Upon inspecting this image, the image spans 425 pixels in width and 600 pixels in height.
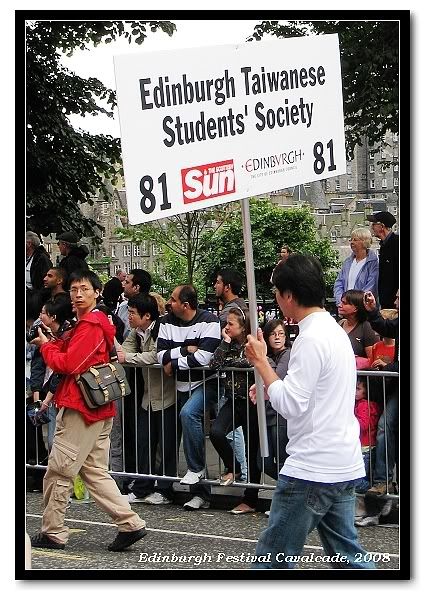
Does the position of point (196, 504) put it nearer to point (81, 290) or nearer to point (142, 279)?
point (142, 279)

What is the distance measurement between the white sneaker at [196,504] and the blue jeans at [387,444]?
4.04 feet

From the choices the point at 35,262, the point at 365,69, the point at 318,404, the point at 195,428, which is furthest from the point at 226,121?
the point at 195,428

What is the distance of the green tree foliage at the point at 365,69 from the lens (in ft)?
24.6

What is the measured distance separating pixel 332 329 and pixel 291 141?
1628 millimetres

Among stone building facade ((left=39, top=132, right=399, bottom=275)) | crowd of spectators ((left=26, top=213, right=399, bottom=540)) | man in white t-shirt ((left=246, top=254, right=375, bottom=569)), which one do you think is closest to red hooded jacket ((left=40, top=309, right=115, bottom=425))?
crowd of spectators ((left=26, top=213, right=399, bottom=540))

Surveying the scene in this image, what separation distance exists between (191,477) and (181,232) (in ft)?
5.45

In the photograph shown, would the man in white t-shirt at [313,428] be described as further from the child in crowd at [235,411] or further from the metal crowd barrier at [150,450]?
the child in crowd at [235,411]

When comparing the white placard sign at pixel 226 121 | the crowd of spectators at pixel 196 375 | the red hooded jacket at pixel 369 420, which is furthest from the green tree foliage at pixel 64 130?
the red hooded jacket at pixel 369 420

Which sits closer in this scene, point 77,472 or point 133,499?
point 77,472

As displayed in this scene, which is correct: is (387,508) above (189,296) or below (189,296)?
below

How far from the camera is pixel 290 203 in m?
8.46

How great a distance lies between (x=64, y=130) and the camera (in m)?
8.48
